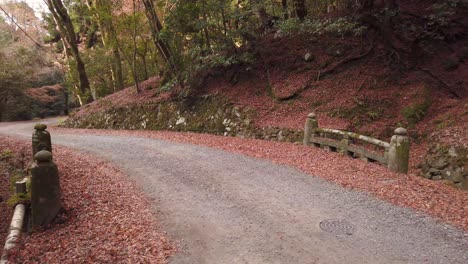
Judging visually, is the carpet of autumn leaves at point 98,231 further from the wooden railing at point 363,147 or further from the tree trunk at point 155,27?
the tree trunk at point 155,27

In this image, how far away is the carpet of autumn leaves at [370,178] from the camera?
583 cm

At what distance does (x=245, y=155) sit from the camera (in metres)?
9.70

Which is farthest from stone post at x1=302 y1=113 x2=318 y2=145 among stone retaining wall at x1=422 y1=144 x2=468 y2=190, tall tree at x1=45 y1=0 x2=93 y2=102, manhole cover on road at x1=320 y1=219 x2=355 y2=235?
tall tree at x1=45 y1=0 x2=93 y2=102

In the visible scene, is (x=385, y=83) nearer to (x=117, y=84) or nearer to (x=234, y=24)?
(x=234, y=24)

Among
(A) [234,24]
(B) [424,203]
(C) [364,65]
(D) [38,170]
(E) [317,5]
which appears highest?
(E) [317,5]

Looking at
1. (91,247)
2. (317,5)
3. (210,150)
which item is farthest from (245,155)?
(317,5)

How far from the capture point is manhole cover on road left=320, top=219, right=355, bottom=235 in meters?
4.98

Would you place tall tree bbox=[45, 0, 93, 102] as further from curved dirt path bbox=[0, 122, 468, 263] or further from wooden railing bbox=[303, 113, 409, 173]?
wooden railing bbox=[303, 113, 409, 173]

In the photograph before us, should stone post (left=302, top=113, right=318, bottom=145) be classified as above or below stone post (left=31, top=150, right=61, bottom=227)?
above

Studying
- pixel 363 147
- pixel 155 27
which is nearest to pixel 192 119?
pixel 155 27

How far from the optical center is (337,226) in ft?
16.9

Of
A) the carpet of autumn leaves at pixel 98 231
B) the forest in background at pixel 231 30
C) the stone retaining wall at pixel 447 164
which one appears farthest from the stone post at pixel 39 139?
the stone retaining wall at pixel 447 164

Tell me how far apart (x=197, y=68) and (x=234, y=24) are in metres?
4.04

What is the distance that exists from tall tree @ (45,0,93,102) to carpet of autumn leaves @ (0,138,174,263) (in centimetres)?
1686
